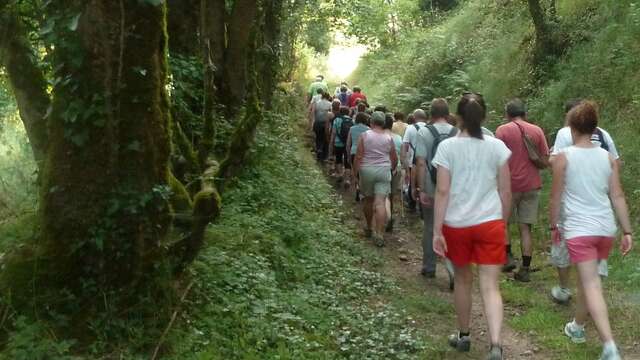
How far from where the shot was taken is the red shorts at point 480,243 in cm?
567

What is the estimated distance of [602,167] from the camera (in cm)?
581

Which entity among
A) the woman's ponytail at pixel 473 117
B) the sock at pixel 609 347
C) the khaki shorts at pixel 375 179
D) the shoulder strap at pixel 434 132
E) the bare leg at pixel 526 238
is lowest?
the sock at pixel 609 347

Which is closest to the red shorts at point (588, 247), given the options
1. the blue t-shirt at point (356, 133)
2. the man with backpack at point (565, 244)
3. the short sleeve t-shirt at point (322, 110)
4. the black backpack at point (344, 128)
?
the man with backpack at point (565, 244)

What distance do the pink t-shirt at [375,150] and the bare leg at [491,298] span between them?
4985mm

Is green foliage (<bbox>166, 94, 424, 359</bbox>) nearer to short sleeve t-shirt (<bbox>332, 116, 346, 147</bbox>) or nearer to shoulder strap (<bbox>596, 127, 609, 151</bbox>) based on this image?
shoulder strap (<bbox>596, 127, 609, 151</bbox>)

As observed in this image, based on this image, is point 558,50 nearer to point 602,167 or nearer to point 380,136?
point 380,136

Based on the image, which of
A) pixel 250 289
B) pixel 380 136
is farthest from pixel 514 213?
pixel 250 289

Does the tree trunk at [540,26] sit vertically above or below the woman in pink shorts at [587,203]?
above

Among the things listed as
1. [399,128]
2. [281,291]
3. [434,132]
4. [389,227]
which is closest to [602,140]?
[434,132]

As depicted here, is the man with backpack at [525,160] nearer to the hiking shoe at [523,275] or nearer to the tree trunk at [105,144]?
the hiking shoe at [523,275]

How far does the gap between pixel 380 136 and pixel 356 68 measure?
2973 centimetres

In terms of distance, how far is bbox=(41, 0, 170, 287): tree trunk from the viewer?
4668mm

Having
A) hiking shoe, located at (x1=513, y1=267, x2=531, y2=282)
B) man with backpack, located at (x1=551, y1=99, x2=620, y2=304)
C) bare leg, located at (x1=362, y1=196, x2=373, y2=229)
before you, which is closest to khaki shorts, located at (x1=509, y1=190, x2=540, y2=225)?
hiking shoe, located at (x1=513, y1=267, x2=531, y2=282)

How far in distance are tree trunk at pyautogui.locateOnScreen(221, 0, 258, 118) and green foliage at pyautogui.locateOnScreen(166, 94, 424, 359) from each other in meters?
1.73
